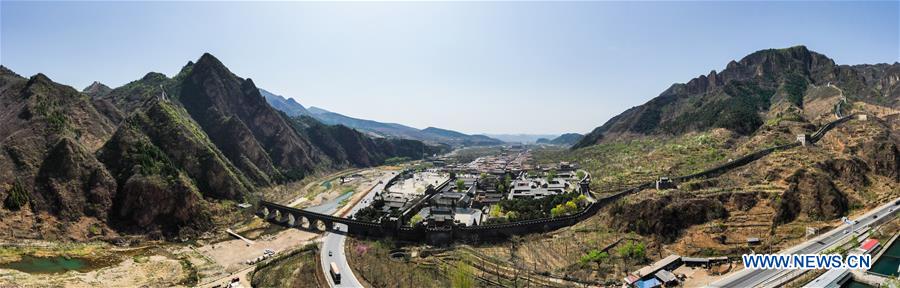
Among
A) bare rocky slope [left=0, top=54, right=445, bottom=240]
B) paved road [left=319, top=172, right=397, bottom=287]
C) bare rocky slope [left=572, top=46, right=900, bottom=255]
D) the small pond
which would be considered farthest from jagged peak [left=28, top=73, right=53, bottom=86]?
bare rocky slope [left=572, top=46, right=900, bottom=255]

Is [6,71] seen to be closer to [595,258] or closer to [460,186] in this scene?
[460,186]

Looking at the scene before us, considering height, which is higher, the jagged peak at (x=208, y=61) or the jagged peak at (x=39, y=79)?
the jagged peak at (x=208, y=61)

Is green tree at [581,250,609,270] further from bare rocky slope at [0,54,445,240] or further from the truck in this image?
bare rocky slope at [0,54,445,240]

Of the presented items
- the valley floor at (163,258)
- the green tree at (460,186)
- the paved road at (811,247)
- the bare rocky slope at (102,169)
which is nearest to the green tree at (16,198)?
the bare rocky slope at (102,169)

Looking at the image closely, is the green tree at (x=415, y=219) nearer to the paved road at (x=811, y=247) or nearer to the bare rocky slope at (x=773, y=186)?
Result: the bare rocky slope at (x=773, y=186)

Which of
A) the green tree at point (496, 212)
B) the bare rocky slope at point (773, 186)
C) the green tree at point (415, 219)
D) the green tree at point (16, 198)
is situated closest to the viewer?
the bare rocky slope at point (773, 186)

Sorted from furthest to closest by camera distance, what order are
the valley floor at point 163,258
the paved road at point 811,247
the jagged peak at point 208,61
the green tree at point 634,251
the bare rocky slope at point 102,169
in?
the jagged peak at point 208,61 < the bare rocky slope at point 102,169 < the green tree at point 634,251 < the valley floor at point 163,258 < the paved road at point 811,247
